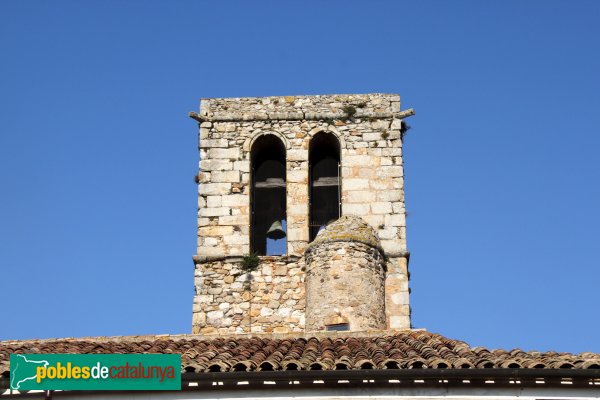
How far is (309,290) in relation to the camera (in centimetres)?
2167

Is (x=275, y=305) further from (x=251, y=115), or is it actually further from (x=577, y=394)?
(x=577, y=394)

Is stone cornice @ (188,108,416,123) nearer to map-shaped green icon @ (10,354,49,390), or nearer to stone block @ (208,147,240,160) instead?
stone block @ (208,147,240,160)

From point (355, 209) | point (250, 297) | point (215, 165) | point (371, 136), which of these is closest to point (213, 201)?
point (215, 165)

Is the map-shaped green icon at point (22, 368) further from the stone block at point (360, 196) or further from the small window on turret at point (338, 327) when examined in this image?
the stone block at point (360, 196)

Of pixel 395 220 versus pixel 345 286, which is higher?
pixel 395 220

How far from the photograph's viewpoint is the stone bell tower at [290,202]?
23.4m

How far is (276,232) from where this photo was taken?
24.5 m

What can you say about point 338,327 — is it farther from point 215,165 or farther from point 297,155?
point 215,165

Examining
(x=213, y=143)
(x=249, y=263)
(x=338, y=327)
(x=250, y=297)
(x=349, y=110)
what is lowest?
(x=338, y=327)

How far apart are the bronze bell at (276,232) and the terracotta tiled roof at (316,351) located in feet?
22.5

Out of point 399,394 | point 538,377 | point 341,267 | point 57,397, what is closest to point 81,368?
point 57,397

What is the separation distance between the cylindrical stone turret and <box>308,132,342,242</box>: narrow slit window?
5.98 ft

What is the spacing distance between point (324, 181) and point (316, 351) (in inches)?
387

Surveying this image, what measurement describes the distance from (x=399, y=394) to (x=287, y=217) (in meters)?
10.5
